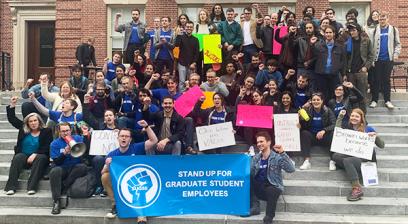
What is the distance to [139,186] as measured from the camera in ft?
22.9

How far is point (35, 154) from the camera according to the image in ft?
25.3

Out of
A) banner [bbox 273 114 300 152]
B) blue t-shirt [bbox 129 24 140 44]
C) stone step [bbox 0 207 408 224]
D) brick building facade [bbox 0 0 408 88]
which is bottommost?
stone step [bbox 0 207 408 224]

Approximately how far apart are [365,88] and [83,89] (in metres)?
6.31

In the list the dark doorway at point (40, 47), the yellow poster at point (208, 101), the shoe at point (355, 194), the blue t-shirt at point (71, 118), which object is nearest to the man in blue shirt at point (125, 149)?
the blue t-shirt at point (71, 118)

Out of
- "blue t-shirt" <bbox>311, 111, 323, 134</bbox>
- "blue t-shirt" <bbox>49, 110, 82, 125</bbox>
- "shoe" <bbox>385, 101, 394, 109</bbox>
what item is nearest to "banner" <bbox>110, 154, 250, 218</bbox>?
"blue t-shirt" <bbox>49, 110, 82, 125</bbox>

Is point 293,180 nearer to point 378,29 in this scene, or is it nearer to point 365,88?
point 365,88

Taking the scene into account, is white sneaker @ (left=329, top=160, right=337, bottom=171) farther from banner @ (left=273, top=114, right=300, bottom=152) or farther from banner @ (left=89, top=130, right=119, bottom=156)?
banner @ (left=89, top=130, right=119, bottom=156)

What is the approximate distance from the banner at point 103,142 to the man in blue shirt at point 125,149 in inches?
14.3

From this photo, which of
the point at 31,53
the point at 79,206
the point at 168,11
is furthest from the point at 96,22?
the point at 79,206

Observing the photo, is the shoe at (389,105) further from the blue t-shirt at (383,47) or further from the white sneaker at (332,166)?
the white sneaker at (332,166)

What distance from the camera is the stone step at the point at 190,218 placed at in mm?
6727

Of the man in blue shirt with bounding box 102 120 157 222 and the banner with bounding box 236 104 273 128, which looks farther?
the banner with bounding box 236 104 273 128

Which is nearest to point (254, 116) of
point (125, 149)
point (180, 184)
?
point (180, 184)

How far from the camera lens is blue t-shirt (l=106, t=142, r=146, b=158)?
23.7 ft
